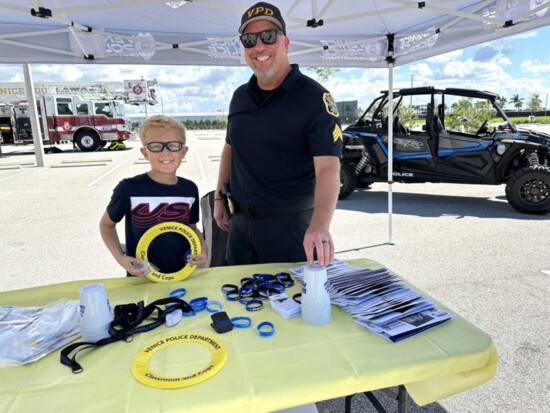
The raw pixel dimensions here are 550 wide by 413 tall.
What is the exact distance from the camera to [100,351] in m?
1.07

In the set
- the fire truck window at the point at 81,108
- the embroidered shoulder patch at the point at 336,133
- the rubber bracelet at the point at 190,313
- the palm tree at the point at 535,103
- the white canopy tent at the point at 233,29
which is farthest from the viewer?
the palm tree at the point at 535,103

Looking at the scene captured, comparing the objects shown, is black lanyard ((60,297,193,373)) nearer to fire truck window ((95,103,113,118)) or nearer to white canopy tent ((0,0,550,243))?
white canopy tent ((0,0,550,243))

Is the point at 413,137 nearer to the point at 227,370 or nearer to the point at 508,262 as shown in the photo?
the point at 508,262

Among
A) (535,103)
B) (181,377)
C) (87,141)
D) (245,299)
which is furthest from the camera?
(535,103)

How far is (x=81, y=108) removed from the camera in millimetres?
16781

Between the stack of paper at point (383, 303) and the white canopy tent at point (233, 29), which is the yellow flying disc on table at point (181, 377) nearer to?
the stack of paper at point (383, 303)

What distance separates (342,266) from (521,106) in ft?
297

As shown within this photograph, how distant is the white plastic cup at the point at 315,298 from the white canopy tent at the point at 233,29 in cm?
236

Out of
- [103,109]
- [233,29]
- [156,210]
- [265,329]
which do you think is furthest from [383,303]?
[103,109]

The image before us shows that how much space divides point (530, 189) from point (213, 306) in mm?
5797

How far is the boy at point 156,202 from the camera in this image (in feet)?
5.73

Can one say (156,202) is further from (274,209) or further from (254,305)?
(254,305)

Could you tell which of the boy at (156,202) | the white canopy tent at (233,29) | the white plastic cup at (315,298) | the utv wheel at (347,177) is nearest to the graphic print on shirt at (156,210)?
the boy at (156,202)

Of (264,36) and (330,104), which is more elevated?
(264,36)
